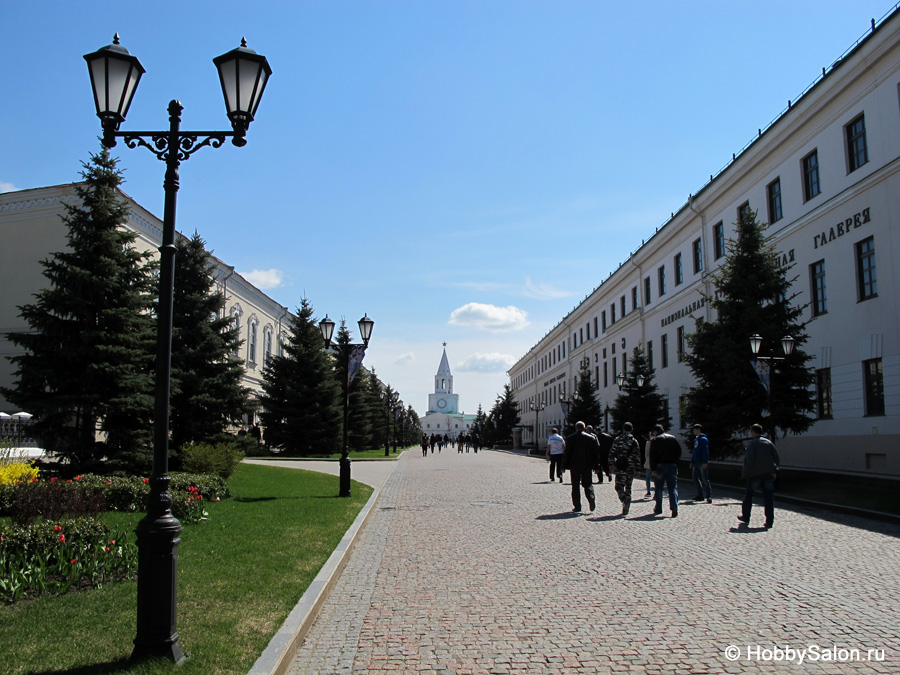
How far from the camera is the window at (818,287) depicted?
24641 mm

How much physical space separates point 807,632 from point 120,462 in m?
15.7

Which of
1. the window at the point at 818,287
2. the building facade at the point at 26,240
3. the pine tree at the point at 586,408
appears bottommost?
the pine tree at the point at 586,408

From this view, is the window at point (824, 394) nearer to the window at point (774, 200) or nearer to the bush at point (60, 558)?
the window at point (774, 200)

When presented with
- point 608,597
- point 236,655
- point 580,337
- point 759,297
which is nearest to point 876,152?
point 759,297

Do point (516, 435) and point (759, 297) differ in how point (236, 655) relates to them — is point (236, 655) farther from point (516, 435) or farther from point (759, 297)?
point (516, 435)

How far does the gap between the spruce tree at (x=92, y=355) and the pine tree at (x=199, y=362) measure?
5.25m

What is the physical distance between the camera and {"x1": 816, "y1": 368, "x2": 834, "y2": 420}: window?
78.2 ft

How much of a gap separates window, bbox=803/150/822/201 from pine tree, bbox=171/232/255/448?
23070mm

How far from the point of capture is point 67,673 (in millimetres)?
4250

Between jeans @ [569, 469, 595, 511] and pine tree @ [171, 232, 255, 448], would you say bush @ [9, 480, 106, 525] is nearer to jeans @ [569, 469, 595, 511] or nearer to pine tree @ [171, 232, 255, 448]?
jeans @ [569, 469, 595, 511]

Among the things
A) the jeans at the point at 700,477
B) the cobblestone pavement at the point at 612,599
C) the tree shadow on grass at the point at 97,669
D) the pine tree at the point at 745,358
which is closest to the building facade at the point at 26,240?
the pine tree at the point at 745,358

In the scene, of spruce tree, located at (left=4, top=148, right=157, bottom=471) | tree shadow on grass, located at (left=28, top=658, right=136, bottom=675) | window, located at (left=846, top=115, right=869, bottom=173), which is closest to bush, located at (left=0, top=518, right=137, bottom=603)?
tree shadow on grass, located at (left=28, top=658, right=136, bottom=675)

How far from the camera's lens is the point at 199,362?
78.9 feet

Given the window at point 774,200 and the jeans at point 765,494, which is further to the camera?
the window at point 774,200
